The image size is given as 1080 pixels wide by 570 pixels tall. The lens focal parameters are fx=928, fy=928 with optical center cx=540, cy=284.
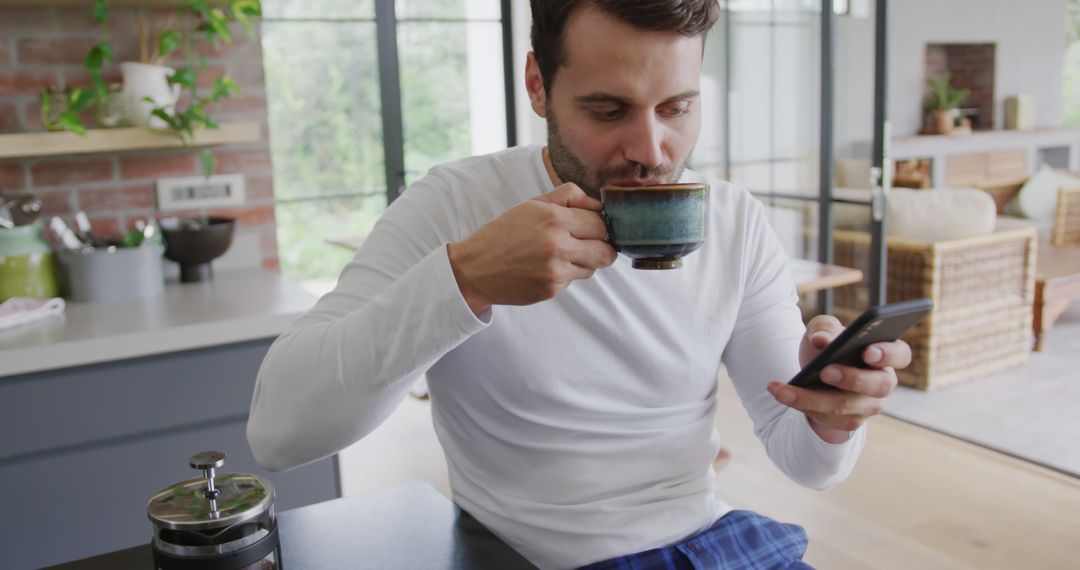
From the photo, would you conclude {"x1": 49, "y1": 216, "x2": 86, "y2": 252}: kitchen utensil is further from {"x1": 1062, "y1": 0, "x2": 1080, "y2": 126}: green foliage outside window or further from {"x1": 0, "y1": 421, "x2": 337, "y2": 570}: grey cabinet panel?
{"x1": 1062, "y1": 0, "x2": 1080, "y2": 126}: green foliage outside window

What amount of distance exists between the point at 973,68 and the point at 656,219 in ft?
30.5

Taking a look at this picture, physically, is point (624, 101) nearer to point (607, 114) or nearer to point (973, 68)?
point (607, 114)

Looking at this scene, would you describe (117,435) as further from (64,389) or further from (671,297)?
(671,297)

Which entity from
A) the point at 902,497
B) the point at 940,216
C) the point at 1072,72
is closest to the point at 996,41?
the point at 1072,72

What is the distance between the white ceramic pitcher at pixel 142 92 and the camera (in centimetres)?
250

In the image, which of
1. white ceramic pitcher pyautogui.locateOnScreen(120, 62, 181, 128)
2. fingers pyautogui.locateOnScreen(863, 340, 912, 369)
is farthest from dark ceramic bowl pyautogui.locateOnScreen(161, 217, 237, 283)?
fingers pyautogui.locateOnScreen(863, 340, 912, 369)

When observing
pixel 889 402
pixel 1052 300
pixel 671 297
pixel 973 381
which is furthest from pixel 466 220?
pixel 1052 300

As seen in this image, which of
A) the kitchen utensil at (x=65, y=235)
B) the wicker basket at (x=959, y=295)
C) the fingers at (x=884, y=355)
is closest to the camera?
the fingers at (x=884, y=355)

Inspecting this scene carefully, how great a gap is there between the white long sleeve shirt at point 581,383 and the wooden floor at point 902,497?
54.5 inches

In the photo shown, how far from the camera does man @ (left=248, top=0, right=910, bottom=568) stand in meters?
1.09

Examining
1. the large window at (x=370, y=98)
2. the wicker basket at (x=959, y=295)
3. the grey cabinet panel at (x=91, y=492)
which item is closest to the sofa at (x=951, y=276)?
the wicker basket at (x=959, y=295)

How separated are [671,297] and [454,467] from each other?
394mm

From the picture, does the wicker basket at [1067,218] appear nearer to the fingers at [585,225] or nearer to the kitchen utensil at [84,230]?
the kitchen utensil at [84,230]

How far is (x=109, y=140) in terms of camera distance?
8.04ft
